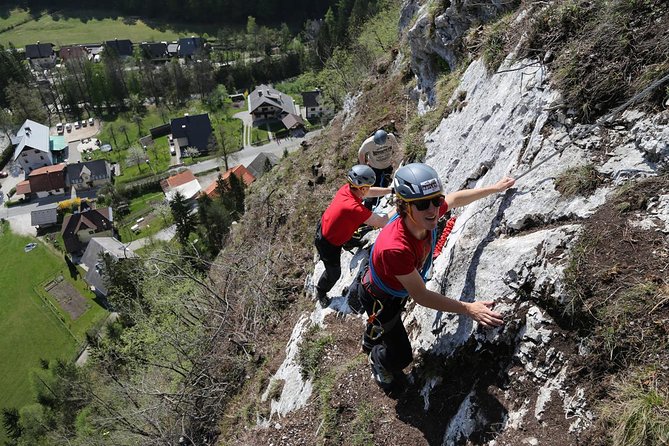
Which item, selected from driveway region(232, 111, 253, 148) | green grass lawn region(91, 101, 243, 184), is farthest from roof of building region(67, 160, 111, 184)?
driveway region(232, 111, 253, 148)

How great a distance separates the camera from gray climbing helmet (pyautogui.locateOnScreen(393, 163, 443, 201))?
477cm

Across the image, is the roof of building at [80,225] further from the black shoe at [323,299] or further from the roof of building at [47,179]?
the black shoe at [323,299]

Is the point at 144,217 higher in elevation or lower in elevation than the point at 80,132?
lower

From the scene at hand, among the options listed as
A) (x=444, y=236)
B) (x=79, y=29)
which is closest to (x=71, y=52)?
(x=79, y=29)

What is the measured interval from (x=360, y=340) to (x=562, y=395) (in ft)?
13.8

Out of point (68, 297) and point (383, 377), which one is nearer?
point (383, 377)

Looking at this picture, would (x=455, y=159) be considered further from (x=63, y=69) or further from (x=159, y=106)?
(x=63, y=69)

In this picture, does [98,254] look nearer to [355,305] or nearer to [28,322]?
[28,322]

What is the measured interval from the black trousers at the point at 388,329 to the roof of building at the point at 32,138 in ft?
271

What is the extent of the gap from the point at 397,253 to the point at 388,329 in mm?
1641

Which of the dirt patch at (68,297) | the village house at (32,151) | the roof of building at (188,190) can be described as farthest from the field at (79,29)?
the dirt patch at (68,297)

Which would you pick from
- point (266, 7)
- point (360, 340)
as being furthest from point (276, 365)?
point (266, 7)

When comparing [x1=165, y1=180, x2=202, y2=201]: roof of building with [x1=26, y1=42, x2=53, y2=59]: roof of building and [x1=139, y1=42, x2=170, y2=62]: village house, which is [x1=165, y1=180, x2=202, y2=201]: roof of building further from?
[x1=26, y1=42, x2=53, y2=59]: roof of building

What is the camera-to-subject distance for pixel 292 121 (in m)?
74.9
